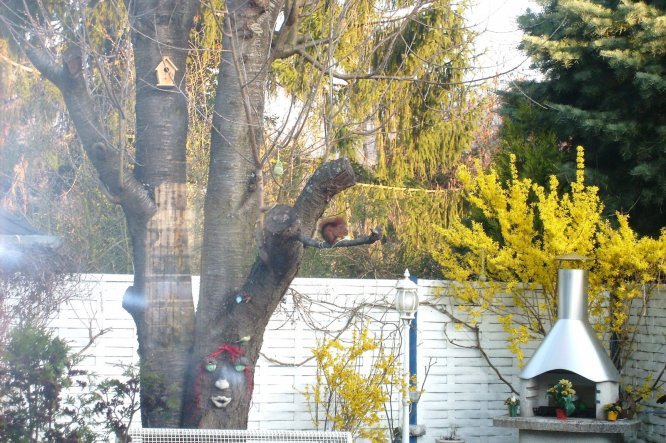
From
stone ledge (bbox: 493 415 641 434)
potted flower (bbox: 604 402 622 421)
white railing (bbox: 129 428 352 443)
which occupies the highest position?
white railing (bbox: 129 428 352 443)

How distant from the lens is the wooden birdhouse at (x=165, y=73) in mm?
5512

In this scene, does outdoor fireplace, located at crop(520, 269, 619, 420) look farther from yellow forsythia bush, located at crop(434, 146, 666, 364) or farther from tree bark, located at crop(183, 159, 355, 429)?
tree bark, located at crop(183, 159, 355, 429)

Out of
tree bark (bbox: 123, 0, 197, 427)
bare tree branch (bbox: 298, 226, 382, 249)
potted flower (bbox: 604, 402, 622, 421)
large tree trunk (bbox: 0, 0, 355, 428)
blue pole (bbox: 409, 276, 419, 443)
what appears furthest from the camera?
blue pole (bbox: 409, 276, 419, 443)

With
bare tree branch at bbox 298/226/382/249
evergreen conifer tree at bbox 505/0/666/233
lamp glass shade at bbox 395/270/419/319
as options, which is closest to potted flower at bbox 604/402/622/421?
lamp glass shade at bbox 395/270/419/319

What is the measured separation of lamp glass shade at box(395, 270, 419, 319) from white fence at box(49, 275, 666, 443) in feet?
2.27

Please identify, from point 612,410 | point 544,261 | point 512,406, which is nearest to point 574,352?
point 612,410

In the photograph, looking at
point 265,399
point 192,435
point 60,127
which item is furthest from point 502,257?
point 60,127

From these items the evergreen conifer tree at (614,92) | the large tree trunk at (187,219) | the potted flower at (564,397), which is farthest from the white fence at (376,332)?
the large tree trunk at (187,219)

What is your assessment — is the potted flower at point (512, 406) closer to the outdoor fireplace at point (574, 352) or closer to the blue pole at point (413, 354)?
the outdoor fireplace at point (574, 352)

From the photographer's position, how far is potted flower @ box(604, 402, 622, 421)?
759cm

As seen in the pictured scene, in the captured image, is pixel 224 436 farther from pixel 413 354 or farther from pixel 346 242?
pixel 413 354

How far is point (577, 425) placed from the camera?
298 inches

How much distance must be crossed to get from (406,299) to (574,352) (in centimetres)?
150

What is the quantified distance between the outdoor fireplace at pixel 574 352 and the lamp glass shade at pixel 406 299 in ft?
3.97
